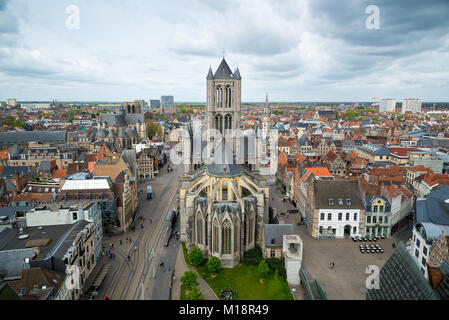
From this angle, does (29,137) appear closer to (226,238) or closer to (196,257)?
(196,257)

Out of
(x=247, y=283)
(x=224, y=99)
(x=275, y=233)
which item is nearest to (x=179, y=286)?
(x=247, y=283)

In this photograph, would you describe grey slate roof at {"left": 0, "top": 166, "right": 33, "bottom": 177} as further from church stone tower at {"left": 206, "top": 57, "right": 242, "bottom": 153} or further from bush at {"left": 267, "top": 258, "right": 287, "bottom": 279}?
bush at {"left": 267, "top": 258, "right": 287, "bottom": 279}

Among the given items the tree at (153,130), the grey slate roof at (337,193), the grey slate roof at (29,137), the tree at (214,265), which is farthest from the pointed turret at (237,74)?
the tree at (153,130)

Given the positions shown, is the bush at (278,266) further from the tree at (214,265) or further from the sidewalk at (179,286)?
the sidewalk at (179,286)

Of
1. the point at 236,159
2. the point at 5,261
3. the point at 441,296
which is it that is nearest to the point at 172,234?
the point at 236,159

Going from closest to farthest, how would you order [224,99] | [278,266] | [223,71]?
[278,266]
[223,71]
[224,99]

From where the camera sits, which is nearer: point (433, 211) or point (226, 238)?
point (226, 238)
